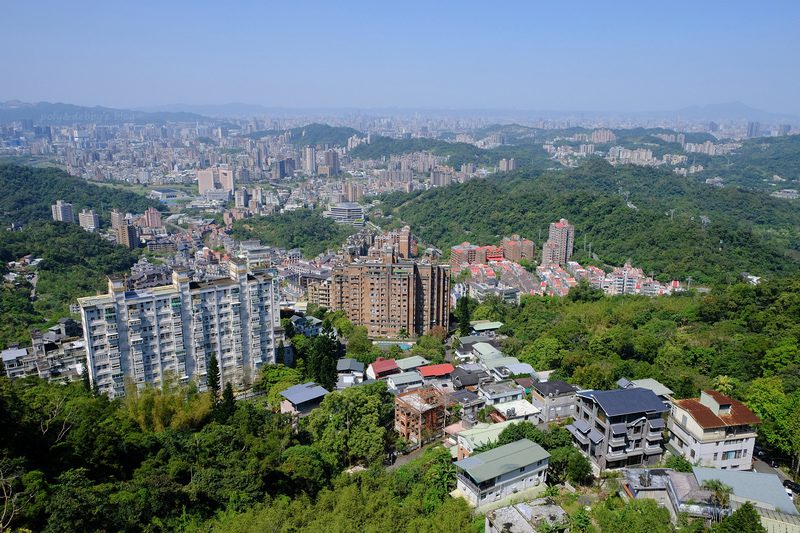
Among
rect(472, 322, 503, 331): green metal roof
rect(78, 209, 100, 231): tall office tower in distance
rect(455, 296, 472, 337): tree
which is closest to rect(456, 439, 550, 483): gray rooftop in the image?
rect(455, 296, 472, 337): tree

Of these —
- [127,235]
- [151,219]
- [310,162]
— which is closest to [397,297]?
[127,235]

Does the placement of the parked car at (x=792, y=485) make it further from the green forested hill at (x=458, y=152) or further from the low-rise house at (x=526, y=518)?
the green forested hill at (x=458, y=152)

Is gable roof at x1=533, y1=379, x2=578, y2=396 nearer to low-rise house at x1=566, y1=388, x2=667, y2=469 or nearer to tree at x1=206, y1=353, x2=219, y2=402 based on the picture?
low-rise house at x1=566, y1=388, x2=667, y2=469

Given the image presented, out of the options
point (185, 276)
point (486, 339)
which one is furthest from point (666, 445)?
point (185, 276)

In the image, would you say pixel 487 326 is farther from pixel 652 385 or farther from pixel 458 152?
pixel 458 152

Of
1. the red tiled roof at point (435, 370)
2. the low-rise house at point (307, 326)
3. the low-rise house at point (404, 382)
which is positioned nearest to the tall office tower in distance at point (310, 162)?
the low-rise house at point (307, 326)

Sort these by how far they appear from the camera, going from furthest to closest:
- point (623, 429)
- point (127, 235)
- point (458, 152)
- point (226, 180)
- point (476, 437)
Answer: point (458, 152) < point (226, 180) < point (127, 235) < point (476, 437) < point (623, 429)

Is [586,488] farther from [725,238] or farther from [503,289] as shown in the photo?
[725,238]
